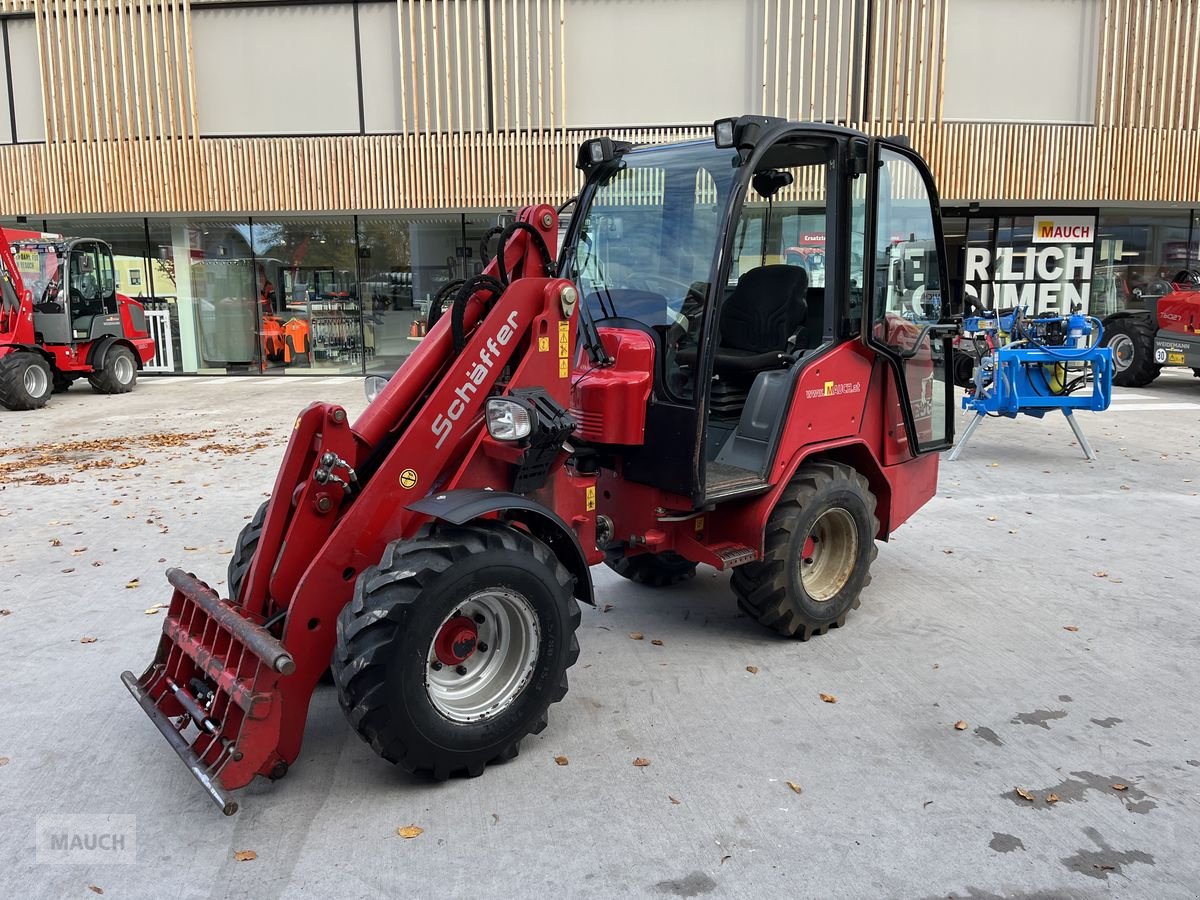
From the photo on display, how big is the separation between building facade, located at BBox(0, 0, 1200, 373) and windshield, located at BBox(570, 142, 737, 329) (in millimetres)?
12607

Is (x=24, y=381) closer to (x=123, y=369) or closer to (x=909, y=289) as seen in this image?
(x=123, y=369)

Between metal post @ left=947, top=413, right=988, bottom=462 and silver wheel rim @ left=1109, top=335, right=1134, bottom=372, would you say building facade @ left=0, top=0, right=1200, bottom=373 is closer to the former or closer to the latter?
silver wheel rim @ left=1109, top=335, right=1134, bottom=372

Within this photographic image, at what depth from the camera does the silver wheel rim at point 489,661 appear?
131 inches

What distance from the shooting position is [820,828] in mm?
3049

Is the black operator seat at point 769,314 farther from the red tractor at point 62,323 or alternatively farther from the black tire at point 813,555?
the red tractor at point 62,323

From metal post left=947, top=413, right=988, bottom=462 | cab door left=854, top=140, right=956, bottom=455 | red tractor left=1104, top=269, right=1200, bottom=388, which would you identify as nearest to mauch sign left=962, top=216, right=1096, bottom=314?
red tractor left=1104, top=269, right=1200, bottom=388

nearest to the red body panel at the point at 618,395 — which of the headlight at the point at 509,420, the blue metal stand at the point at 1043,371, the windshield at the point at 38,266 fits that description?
the headlight at the point at 509,420

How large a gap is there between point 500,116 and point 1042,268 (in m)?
11.5

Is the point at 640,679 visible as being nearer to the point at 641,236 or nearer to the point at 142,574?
the point at 641,236

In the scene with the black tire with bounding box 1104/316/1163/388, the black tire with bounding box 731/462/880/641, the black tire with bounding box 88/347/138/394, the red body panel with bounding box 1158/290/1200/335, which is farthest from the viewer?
the black tire with bounding box 88/347/138/394

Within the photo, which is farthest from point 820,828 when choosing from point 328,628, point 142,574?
point 142,574

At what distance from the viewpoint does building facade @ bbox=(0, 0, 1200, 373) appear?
1659cm

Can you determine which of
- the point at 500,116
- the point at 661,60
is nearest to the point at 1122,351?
the point at 661,60

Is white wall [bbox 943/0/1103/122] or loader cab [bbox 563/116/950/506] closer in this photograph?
loader cab [bbox 563/116/950/506]
